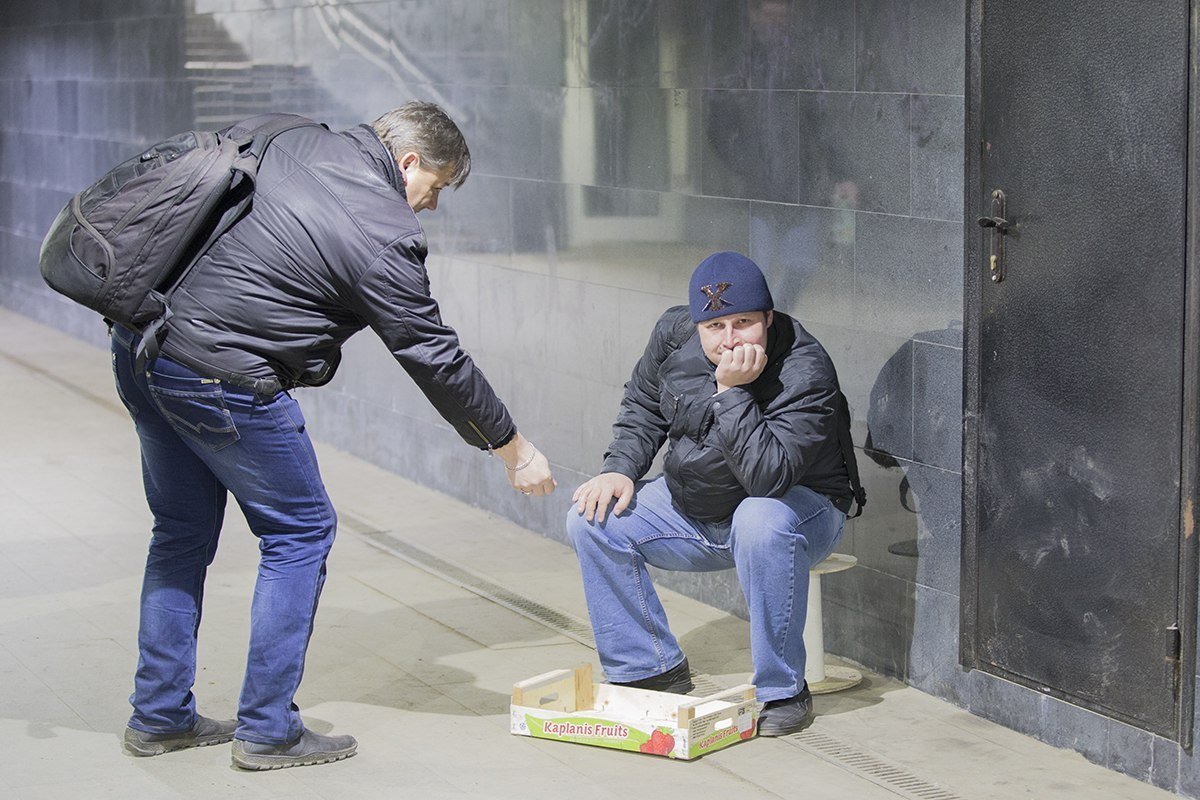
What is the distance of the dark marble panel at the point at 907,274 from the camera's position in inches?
155

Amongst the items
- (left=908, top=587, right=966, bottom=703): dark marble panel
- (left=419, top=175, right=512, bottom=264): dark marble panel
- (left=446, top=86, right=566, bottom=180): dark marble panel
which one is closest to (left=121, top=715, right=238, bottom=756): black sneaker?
(left=908, top=587, right=966, bottom=703): dark marble panel

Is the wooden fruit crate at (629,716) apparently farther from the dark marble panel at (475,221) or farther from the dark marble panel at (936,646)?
the dark marble panel at (475,221)

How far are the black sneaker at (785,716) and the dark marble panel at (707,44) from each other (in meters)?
1.64

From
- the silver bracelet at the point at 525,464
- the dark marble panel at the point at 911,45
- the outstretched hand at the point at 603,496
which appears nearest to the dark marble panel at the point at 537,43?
the dark marble panel at the point at 911,45

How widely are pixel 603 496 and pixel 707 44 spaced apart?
4.62ft

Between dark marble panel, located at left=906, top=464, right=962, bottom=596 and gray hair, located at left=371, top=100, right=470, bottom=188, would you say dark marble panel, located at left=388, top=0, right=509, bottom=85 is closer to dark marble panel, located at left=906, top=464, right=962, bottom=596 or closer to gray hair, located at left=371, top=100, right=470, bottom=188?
gray hair, located at left=371, top=100, right=470, bottom=188

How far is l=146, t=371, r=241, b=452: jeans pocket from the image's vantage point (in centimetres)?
344

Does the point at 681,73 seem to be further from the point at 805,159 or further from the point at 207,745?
the point at 207,745

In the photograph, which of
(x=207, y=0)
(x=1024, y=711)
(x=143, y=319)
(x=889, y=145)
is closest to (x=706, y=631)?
(x=1024, y=711)

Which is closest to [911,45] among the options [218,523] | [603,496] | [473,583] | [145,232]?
[603,496]

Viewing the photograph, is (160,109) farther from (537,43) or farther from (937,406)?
(937,406)

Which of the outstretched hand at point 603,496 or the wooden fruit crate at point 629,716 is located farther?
the outstretched hand at point 603,496

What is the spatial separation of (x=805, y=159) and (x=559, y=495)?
5.64 ft

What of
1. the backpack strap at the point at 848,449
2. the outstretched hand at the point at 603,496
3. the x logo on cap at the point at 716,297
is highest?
the x logo on cap at the point at 716,297
